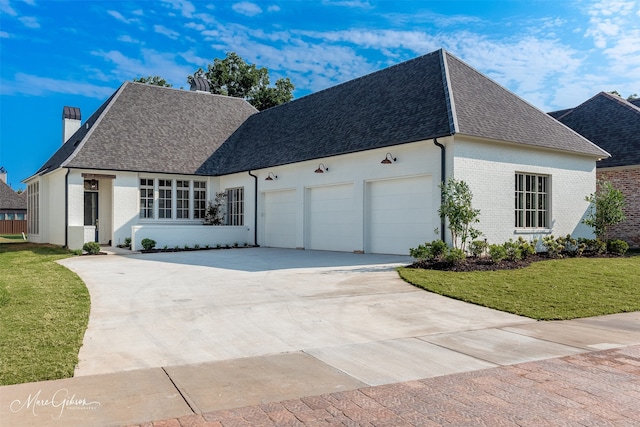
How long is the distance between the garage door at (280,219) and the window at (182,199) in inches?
159

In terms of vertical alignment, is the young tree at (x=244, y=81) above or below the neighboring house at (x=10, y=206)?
above

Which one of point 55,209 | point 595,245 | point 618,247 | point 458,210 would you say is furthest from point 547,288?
point 55,209

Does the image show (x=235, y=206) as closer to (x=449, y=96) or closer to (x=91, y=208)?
(x=91, y=208)

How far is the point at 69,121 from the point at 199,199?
31.0 feet

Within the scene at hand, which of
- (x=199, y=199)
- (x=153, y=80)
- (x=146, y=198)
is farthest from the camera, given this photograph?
(x=153, y=80)

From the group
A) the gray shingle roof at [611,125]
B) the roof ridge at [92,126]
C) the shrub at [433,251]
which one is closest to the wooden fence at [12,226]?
the roof ridge at [92,126]

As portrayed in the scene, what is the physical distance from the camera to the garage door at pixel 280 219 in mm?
19672

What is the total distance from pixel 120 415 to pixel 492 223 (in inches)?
509

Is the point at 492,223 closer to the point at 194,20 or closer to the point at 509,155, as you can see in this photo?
the point at 509,155

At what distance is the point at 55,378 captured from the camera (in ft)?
13.9

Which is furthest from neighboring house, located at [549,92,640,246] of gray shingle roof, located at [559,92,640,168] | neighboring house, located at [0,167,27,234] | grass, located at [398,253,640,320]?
neighboring house, located at [0,167,27,234]

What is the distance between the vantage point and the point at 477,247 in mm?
13141

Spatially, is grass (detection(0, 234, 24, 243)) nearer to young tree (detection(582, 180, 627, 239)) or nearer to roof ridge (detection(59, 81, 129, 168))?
roof ridge (detection(59, 81, 129, 168))

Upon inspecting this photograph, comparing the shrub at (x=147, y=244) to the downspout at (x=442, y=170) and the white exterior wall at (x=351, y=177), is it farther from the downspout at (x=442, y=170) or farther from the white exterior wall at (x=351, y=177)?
the downspout at (x=442, y=170)
